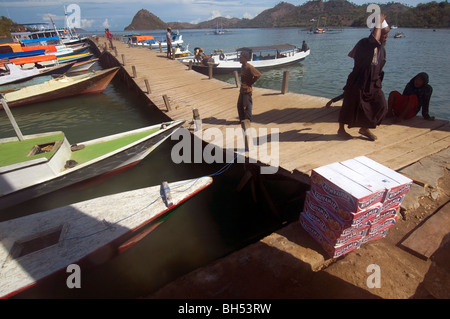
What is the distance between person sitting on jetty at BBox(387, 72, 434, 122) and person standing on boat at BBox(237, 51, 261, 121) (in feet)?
12.2

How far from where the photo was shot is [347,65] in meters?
26.7

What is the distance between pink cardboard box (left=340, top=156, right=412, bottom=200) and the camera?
102 inches

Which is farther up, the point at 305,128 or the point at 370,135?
the point at 370,135

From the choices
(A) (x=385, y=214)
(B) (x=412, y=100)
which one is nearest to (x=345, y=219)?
(A) (x=385, y=214)

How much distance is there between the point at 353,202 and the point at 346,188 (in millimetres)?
183

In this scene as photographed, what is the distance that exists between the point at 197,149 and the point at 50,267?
5248 mm

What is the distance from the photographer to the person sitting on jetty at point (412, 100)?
5.39 m

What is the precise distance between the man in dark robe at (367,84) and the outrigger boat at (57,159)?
16.6ft

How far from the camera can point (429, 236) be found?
2953 mm

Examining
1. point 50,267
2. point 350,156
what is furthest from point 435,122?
point 50,267

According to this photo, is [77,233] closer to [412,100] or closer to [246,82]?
[246,82]

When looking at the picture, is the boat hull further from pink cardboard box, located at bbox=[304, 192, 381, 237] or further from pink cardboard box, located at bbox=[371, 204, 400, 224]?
pink cardboard box, located at bbox=[371, 204, 400, 224]

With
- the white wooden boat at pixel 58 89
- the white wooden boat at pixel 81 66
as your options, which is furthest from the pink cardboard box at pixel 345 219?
the white wooden boat at pixel 81 66

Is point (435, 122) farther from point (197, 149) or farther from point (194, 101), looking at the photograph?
point (194, 101)
